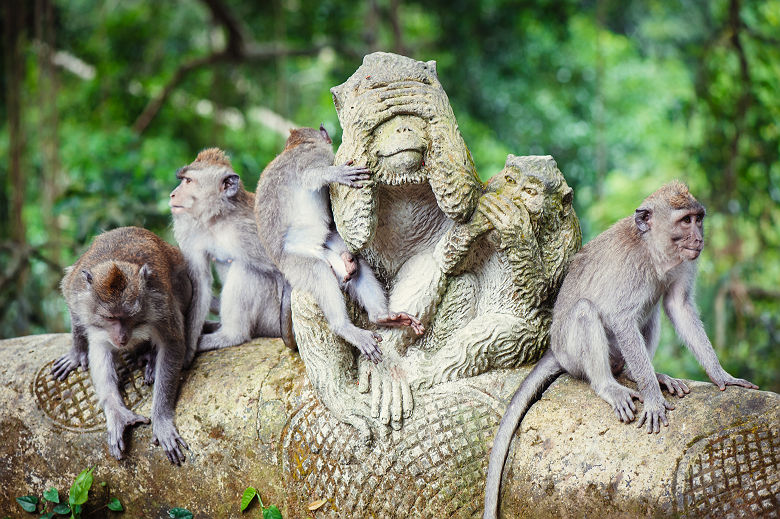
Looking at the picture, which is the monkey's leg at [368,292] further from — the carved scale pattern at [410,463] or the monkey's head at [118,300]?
the monkey's head at [118,300]

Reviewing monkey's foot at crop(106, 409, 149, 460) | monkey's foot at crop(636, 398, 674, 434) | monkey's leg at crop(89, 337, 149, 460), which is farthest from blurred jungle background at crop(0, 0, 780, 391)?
monkey's foot at crop(636, 398, 674, 434)

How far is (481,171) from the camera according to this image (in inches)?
476

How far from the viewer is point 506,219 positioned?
384cm

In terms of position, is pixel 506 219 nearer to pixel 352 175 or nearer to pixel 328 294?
pixel 352 175

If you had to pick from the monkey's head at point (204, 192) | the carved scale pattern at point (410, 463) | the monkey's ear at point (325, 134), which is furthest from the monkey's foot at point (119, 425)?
the monkey's ear at point (325, 134)

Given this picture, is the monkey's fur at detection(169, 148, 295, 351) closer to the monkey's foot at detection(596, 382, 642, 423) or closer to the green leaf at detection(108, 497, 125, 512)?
the green leaf at detection(108, 497, 125, 512)

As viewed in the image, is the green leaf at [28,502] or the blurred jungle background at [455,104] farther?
the blurred jungle background at [455,104]

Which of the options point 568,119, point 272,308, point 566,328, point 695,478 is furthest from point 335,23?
point 695,478

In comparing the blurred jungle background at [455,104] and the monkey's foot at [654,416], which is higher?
the blurred jungle background at [455,104]

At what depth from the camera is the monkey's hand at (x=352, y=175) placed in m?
3.72

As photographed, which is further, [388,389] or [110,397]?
[110,397]

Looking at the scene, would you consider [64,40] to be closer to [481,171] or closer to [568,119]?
[481,171]

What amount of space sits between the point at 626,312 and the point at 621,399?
0.46 meters

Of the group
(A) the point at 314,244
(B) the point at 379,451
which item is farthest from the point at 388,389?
(A) the point at 314,244
